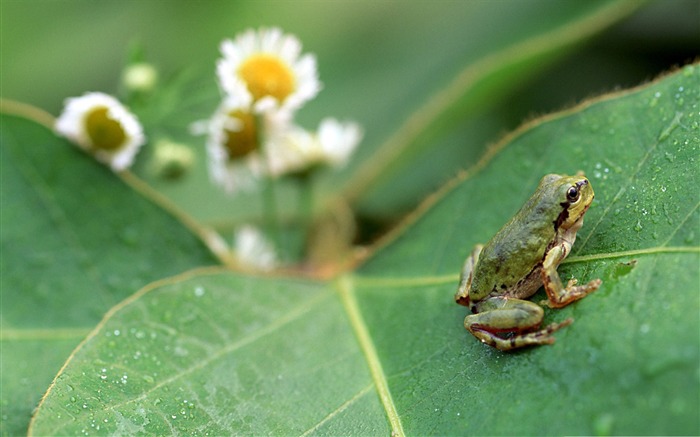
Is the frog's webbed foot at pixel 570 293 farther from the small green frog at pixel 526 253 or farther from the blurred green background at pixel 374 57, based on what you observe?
the blurred green background at pixel 374 57

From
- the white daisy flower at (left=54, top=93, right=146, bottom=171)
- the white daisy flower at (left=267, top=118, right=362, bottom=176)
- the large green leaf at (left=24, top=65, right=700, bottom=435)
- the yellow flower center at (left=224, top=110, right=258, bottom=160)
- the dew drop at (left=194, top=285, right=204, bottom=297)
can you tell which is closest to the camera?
the large green leaf at (left=24, top=65, right=700, bottom=435)

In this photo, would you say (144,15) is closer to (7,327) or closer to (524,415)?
(7,327)

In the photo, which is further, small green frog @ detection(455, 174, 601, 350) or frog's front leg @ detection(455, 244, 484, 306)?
frog's front leg @ detection(455, 244, 484, 306)

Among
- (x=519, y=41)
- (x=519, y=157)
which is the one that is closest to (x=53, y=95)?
(x=519, y=41)

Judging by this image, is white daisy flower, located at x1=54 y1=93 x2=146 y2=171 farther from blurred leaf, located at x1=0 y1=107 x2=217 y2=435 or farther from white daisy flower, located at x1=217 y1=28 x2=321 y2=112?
white daisy flower, located at x1=217 y1=28 x2=321 y2=112

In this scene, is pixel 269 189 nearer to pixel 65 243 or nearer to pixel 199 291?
pixel 199 291

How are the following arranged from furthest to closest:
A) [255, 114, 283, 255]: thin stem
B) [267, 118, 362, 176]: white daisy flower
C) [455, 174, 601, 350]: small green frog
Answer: [267, 118, 362, 176]: white daisy flower, [255, 114, 283, 255]: thin stem, [455, 174, 601, 350]: small green frog

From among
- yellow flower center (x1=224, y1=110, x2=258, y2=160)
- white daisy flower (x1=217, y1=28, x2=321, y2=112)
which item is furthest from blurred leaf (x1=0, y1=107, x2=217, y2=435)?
white daisy flower (x1=217, y1=28, x2=321, y2=112)
